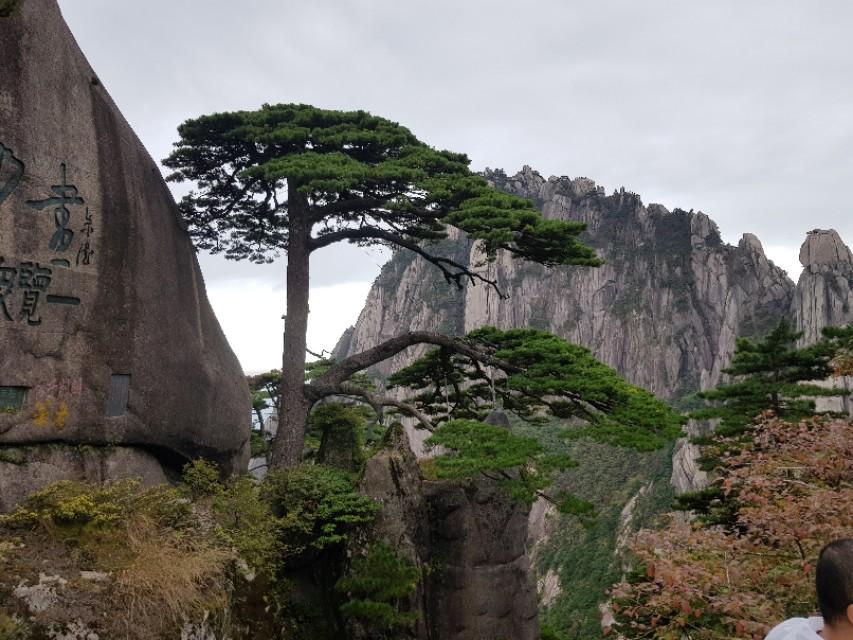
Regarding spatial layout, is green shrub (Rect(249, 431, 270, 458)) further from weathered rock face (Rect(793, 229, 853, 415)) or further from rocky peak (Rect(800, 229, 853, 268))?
rocky peak (Rect(800, 229, 853, 268))

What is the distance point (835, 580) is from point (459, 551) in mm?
9259

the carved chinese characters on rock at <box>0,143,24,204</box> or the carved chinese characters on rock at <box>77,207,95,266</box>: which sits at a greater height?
the carved chinese characters on rock at <box>0,143,24,204</box>

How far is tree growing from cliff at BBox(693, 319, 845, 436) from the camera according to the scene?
1526 cm

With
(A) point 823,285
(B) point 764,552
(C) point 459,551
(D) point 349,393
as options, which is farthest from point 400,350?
(A) point 823,285

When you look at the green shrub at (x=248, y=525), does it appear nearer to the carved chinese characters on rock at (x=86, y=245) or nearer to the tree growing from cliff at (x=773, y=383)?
the carved chinese characters on rock at (x=86, y=245)

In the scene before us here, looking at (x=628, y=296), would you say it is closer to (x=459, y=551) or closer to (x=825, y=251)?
(x=825, y=251)

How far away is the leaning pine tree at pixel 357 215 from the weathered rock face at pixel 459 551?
4.23 feet

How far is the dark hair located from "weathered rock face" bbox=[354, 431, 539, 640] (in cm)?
828

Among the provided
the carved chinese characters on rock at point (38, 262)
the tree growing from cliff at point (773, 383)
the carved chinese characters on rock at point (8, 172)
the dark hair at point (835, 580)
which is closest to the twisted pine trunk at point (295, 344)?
the carved chinese characters on rock at point (38, 262)

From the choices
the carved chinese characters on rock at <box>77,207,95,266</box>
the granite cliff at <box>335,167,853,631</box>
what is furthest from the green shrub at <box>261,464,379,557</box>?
the granite cliff at <box>335,167,853,631</box>

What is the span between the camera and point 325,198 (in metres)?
12.5

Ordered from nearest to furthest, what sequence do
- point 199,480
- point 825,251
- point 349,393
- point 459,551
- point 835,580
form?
point 835,580 < point 199,480 < point 459,551 < point 349,393 < point 825,251

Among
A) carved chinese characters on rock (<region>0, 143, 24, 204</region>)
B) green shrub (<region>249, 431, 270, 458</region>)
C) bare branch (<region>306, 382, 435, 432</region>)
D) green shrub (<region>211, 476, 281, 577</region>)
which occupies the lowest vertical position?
green shrub (<region>211, 476, 281, 577</region>)

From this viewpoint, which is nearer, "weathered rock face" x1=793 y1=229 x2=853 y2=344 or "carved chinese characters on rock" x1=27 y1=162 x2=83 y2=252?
"carved chinese characters on rock" x1=27 y1=162 x2=83 y2=252
